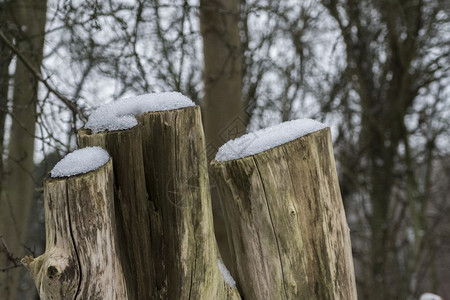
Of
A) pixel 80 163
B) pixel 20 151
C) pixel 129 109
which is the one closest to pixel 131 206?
pixel 80 163

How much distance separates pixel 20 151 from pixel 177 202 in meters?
3.08

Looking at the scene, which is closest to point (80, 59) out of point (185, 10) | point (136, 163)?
point (185, 10)

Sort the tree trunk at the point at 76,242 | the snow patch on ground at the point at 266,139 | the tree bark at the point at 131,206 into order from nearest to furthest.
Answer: the tree trunk at the point at 76,242
the tree bark at the point at 131,206
the snow patch on ground at the point at 266,139

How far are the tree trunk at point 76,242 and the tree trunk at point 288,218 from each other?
492 millimetres

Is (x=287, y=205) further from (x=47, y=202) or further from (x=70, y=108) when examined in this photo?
(x=70, y=108)

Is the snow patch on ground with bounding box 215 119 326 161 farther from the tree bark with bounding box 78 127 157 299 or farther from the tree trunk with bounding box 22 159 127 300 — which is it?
the tree trunk with bounding box 22 159 127 300

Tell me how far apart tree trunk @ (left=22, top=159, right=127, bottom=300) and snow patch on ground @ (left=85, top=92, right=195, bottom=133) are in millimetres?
221

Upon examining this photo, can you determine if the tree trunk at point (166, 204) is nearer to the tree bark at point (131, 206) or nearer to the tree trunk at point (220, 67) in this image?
the tree bark at point (131, 206)

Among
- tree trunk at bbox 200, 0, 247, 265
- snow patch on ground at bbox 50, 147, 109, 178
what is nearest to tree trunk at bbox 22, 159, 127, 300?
snow patch on ground at bbox 50, 147, 109, 178

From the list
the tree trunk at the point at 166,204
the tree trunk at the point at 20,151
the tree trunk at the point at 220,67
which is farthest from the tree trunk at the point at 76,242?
the tree trunk at the point at 220,67

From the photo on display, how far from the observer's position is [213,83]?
14.7ft

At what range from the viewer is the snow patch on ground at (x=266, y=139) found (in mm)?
1850

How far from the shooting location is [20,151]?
4.41 metres

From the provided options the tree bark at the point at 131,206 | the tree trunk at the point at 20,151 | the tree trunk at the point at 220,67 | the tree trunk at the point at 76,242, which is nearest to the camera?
the tree trunk at the point at 76,242
